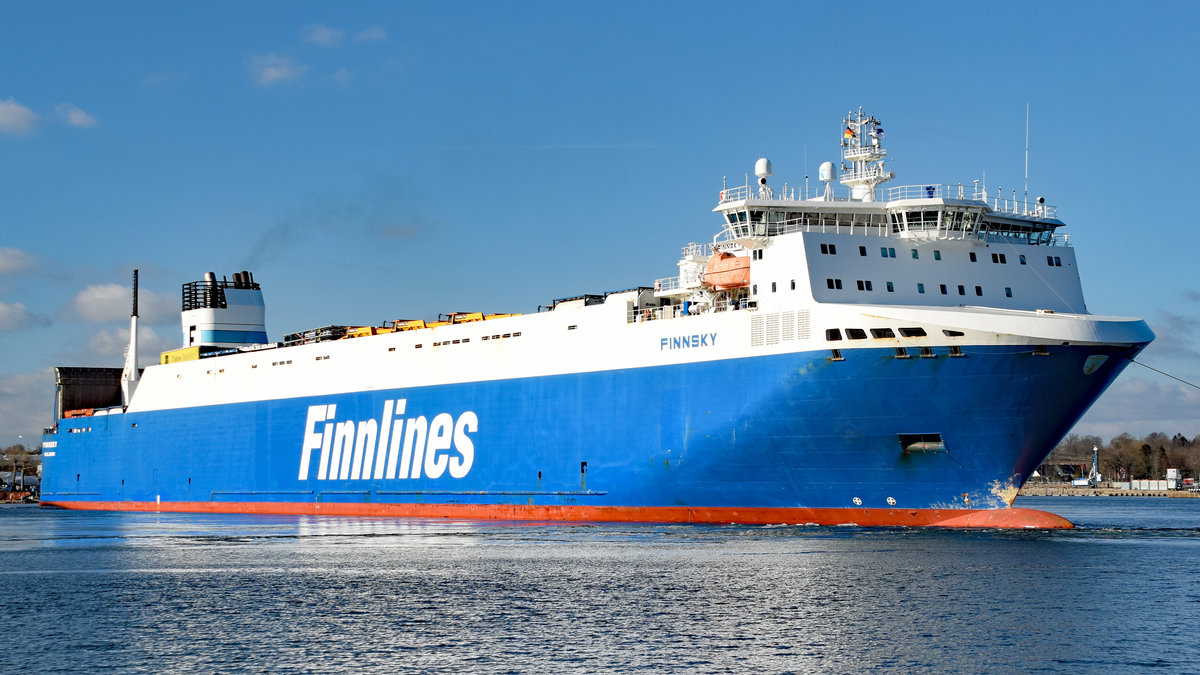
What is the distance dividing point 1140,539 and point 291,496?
3229 cm

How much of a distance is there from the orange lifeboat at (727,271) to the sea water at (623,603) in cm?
719

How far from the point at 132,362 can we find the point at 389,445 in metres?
24.2

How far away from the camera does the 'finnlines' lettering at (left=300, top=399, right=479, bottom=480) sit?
44.0 meters

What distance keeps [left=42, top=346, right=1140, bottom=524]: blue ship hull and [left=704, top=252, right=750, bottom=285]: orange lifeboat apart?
2827mm

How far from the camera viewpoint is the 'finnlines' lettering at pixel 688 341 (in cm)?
3575

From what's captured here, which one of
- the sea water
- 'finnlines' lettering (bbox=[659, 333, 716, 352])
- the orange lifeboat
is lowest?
the sea water

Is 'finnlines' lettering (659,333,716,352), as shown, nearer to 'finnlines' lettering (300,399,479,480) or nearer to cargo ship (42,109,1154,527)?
cargo ship (42,109,1154,527)

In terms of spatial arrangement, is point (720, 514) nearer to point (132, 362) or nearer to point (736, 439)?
point (736, 439)

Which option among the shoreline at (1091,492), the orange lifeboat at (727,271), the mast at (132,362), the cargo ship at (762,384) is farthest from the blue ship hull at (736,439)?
the shoreline at (1091,492)

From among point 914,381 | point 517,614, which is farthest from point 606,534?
point 517,614

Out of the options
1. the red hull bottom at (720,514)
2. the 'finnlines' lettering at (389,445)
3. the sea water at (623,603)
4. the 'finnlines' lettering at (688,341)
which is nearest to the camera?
the sea water at (623,603)

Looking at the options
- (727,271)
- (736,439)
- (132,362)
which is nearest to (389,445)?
(727,271)

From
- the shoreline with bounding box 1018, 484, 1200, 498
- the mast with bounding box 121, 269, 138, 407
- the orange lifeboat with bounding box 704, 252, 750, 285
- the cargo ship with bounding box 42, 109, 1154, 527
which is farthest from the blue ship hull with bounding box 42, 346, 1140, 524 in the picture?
the shoreline with bounding box 1018, 484, 1200, 498

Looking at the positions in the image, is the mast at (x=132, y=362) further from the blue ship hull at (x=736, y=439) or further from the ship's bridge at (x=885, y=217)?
the ship's bridge at (x=885, y=217)
